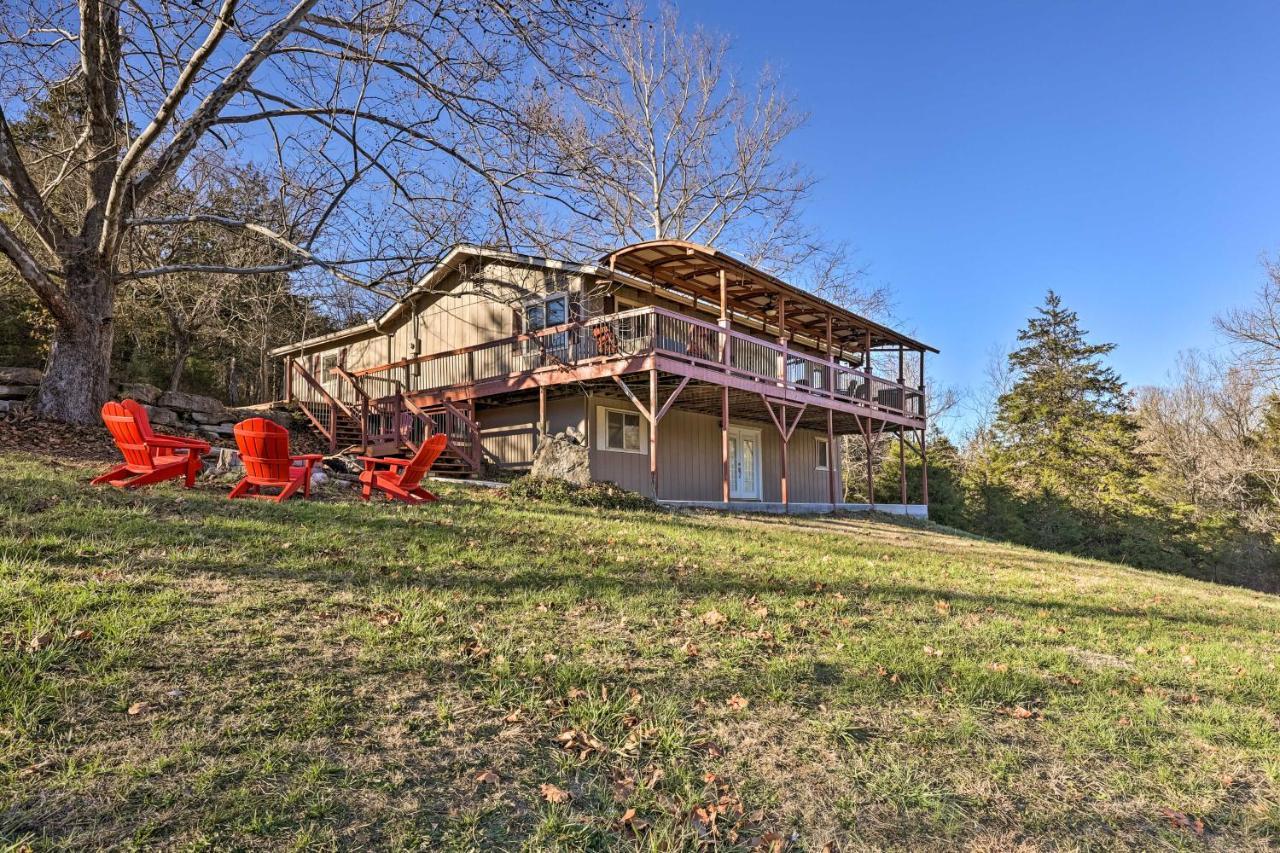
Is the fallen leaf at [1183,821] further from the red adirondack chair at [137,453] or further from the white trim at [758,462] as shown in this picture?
the white trim at [758,462]

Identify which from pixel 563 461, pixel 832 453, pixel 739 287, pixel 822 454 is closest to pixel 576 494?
pixel 563 461

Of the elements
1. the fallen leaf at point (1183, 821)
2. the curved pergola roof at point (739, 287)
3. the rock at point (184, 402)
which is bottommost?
the fallen leaf at point (1183, 821)

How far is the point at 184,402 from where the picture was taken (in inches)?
613

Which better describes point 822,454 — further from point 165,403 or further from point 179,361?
point 179,361

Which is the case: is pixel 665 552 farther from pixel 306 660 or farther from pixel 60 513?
pixel 60 513

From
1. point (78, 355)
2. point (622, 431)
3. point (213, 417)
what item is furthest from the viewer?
point (622, 431)

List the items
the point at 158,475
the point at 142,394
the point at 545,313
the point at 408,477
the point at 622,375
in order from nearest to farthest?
the point at 158,475 < the point at 408,477 < the point at 622,375 < the point at 142,394 < the point at 545,313

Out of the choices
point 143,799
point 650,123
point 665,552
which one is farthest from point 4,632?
point 650,123

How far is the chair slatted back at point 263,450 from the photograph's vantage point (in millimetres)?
8102

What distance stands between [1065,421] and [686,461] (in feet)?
63.9

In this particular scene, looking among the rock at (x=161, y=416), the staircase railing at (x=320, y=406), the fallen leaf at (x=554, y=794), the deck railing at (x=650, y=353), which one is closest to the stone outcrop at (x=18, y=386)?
the rock at (x=161, y=416)

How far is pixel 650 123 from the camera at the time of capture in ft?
80.6

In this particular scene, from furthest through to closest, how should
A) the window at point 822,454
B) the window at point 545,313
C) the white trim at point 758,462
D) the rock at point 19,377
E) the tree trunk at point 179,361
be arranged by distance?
the window at point 822,454
the tree trunk at point 179,361
the white trim at point 758,462
the window at point 545,313
the rock at point 19,377

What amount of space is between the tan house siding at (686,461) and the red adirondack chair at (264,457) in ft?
27.7
